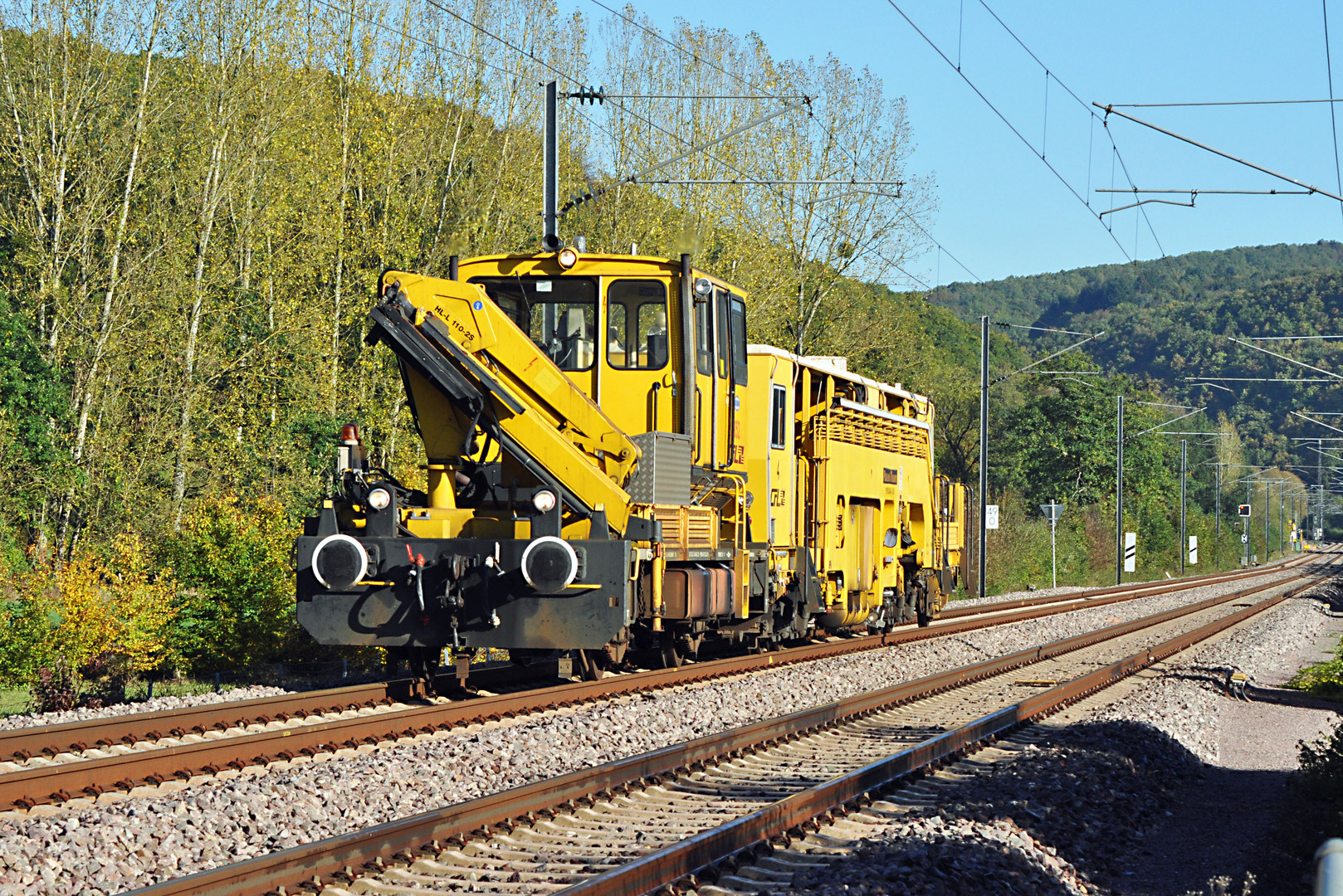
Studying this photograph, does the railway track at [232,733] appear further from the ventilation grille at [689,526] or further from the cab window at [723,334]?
the cab window at [723,334]

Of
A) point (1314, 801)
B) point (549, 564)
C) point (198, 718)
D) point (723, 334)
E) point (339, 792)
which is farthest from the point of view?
point (723, 334)

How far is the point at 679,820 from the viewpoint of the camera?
7254 millimetres

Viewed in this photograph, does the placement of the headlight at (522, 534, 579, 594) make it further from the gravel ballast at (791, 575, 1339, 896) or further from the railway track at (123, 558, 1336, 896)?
the gravel ballast at (791, 575, 1339, 896)

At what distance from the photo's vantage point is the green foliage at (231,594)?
14.0m

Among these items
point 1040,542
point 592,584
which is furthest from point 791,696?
point 1040,542

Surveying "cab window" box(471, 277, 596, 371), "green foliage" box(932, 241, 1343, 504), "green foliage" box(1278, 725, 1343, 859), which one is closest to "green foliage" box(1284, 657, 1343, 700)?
"green foliage" box(1278, 725, 1343, 859)

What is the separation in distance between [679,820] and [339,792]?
6.20 feet

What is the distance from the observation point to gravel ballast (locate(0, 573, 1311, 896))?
5812mm

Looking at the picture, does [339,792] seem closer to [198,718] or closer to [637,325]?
[198,718]

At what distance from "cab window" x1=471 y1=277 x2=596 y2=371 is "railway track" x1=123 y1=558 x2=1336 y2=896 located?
390 centimetres

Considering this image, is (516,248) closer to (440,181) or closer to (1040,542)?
(440,181)

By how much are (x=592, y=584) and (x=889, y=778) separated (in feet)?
9.30

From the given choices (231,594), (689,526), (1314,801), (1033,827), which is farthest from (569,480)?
(1314,801)

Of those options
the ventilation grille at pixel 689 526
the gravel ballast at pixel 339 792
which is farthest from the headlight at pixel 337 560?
the ventilation grille at pixel 689 526
